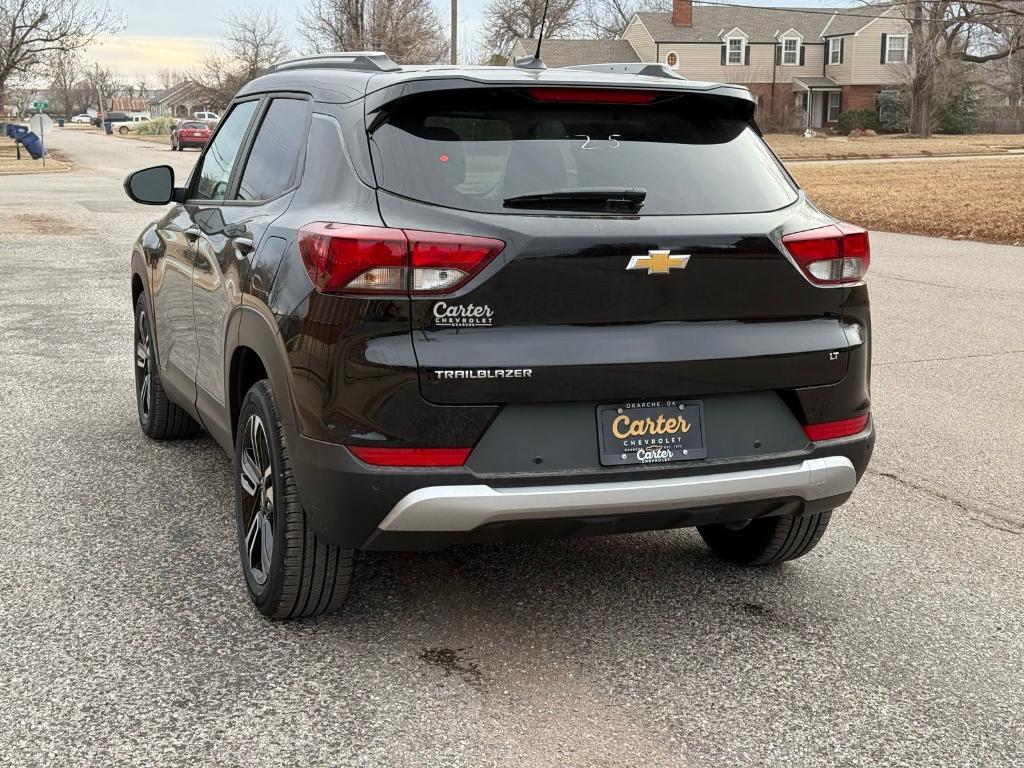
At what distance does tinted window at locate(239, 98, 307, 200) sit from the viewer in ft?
13.4

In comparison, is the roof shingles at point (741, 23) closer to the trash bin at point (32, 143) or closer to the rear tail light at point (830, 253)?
the trash bin at point (32, 143)

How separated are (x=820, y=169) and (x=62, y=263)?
88.8ft

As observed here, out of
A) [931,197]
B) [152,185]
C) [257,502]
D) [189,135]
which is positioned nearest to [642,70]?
[257,502]

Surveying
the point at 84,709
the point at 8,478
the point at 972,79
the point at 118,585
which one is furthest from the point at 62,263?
Answer: the point at 972,79

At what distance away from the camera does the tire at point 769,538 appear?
425cm

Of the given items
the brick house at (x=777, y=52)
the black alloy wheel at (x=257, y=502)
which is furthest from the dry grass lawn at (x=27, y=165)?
the brick house at (x=777, y=52)

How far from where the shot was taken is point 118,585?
4.25 meters

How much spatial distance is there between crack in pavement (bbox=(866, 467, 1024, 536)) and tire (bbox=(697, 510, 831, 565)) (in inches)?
44.3

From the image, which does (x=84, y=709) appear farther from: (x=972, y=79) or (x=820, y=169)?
(x=972, y=79)

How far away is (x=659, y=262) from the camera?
3.42 meters

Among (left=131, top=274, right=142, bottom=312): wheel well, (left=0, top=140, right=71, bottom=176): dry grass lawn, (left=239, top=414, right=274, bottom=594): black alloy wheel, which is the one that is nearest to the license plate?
(left=239, top=414, right=274, bottom=594): black alloy wheel

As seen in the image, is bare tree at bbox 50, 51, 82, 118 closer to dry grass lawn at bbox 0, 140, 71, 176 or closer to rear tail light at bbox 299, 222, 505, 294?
dry grass lawn at bbox 0, 140, 71, 176

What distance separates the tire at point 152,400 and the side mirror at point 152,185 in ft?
2.81

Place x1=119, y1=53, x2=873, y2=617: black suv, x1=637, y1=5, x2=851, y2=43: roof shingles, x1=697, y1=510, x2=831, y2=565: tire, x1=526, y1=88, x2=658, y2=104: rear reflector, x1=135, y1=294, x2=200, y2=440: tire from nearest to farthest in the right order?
x1=119, y1=53, x2=873, y2=617: black suv, x1=526, y1=88, x2=658, y2=104: rear reflector, x1=697, y1=510, x2=831, y2=565: tire, x1=135, y1=294, x2=200, y2=440: tire, x1=637, y1=5, x2=851, y2=43: roof shingles
